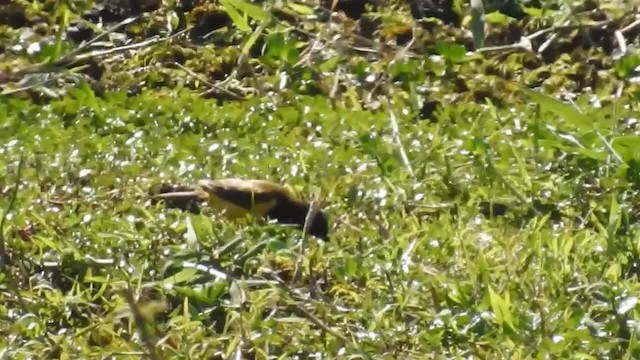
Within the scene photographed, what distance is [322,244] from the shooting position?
9.79 feet

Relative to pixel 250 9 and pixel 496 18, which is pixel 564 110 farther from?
pixel 496 18

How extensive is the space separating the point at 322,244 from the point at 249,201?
0.72 ft

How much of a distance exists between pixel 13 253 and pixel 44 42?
126 centimetres

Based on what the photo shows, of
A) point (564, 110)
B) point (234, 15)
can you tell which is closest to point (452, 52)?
point (234, 15)

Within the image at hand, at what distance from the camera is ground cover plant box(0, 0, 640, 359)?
2.63 metres

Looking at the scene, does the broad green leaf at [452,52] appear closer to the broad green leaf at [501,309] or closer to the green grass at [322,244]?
the green grass at [322,244]

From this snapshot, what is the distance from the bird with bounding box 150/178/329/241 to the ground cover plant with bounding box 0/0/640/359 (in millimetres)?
37

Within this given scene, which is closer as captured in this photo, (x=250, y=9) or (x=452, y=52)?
(x=250, y=9)

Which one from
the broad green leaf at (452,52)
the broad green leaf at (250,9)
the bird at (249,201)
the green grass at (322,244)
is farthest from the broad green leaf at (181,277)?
the broad green leaf at (452,52)

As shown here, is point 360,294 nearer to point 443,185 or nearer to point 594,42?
point 443,185

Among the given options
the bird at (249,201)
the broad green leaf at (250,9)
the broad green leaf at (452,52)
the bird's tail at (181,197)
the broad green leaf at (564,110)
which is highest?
the broad green leaf at (250,9)

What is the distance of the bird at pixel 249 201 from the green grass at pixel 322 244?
0.05m

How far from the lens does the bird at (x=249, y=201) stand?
3.08 m

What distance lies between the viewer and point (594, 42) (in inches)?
160
